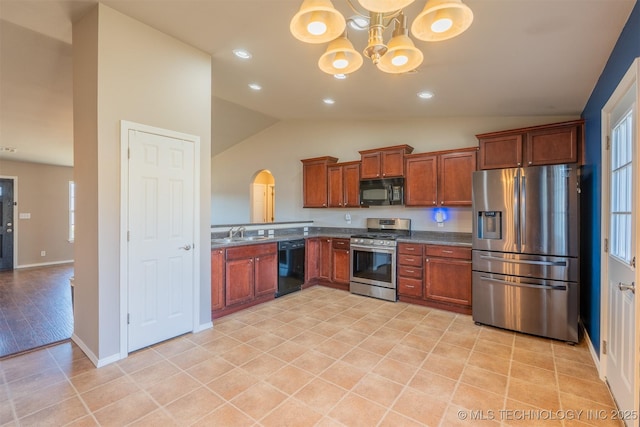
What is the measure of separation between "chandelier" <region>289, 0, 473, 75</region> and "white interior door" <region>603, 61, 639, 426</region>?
3.99 ft

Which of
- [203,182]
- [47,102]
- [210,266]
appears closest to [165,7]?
[203,182]

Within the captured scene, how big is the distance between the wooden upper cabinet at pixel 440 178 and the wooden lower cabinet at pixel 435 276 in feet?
2.29

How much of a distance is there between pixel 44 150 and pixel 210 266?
5.04 metres

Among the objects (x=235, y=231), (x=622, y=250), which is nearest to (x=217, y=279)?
(x=235, y=231)

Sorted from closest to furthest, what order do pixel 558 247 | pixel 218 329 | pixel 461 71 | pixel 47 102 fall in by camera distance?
pixel 461 71
pixel 558 247
pixel 218 329
pixel 47 102

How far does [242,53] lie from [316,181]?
2.82m

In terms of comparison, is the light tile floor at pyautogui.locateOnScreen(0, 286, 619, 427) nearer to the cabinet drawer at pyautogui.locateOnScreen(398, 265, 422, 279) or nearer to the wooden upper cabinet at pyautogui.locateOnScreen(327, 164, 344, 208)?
the cabinet drawer at pyautogui.locateOnScreen(398, 265, 422, 279)

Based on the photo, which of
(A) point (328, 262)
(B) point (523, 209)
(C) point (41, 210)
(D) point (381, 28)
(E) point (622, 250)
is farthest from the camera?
(C) point (41, 210)

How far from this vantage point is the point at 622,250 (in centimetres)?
201

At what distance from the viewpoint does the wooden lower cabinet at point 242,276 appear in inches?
140

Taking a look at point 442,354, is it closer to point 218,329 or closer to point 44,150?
point 218,329

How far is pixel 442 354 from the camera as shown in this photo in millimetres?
2740

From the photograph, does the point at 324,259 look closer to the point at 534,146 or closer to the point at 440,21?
the point at 534,146

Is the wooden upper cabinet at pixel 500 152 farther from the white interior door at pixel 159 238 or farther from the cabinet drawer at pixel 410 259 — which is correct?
the white interior door at pixel 159 238
